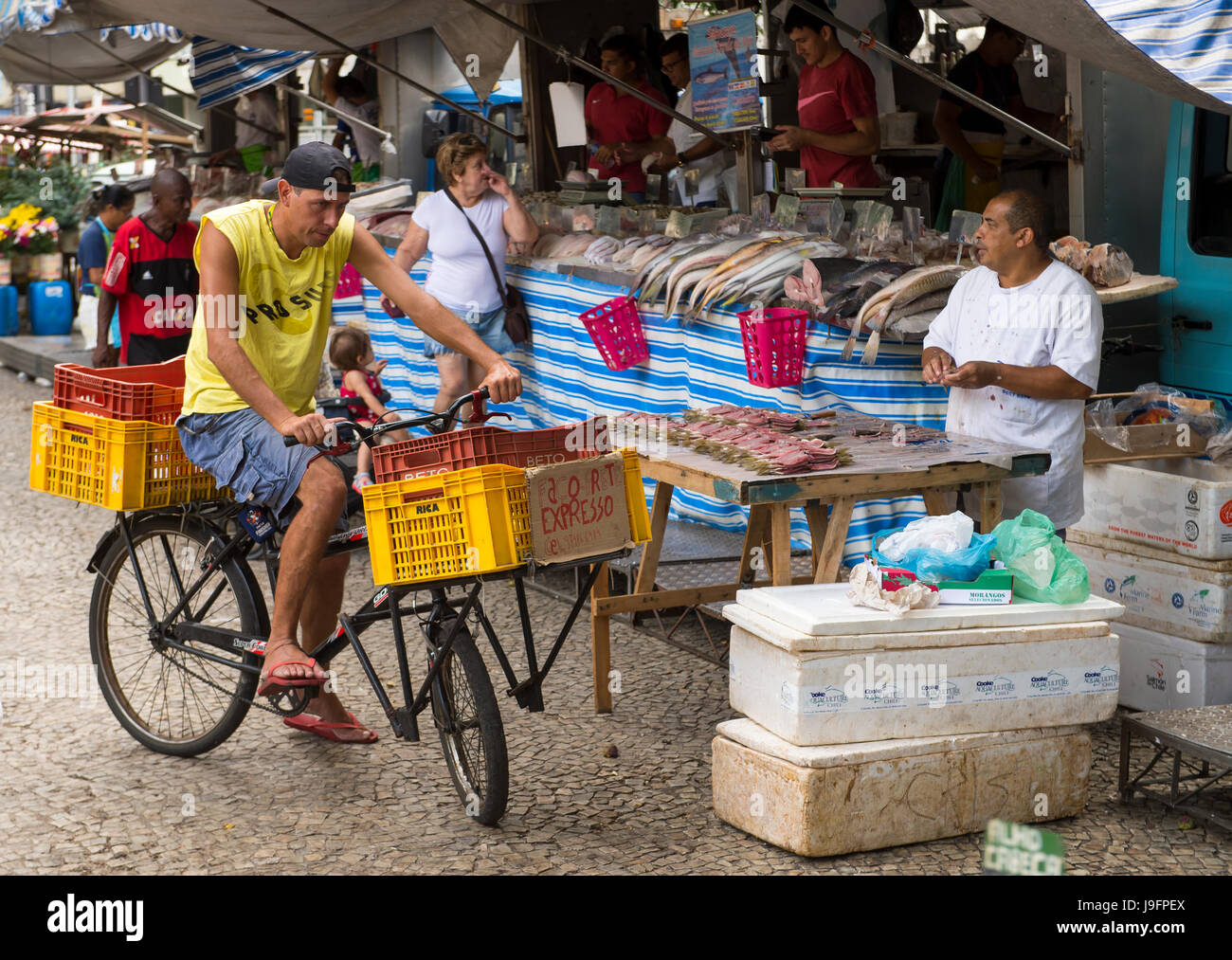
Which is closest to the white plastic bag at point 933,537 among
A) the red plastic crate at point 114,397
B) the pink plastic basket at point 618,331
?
the red plastic crate at point 114,397

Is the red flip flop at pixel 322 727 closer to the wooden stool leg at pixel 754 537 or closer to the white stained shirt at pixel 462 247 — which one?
the wooden stool leg at pixel 754 537

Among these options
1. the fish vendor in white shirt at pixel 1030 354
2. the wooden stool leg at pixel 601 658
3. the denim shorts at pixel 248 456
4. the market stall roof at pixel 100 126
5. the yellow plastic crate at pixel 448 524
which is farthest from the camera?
the market stall roof at pixel 100 126

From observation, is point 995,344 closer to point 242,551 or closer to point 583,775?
point 583,775

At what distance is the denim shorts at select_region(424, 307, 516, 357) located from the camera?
8180mm

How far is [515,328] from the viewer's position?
823 cm

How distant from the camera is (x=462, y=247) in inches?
317

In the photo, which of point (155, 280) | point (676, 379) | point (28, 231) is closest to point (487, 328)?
point (676, 379)

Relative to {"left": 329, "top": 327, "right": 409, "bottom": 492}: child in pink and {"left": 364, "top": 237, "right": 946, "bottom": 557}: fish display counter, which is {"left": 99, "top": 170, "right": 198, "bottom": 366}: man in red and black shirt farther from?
{"left": 364, "top": 237, "right": 946, "bottom": 557}: fish display counter

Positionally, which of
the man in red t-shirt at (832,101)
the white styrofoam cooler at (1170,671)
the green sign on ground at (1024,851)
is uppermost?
the man in red t-shirt at (832,101)

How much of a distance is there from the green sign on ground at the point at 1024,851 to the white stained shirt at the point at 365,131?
11177mm

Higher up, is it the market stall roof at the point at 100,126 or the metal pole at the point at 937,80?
the market stall roof at the point at 100,126

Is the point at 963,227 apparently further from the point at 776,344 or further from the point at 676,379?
the point at 676,379

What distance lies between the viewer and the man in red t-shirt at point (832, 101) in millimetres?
7652
